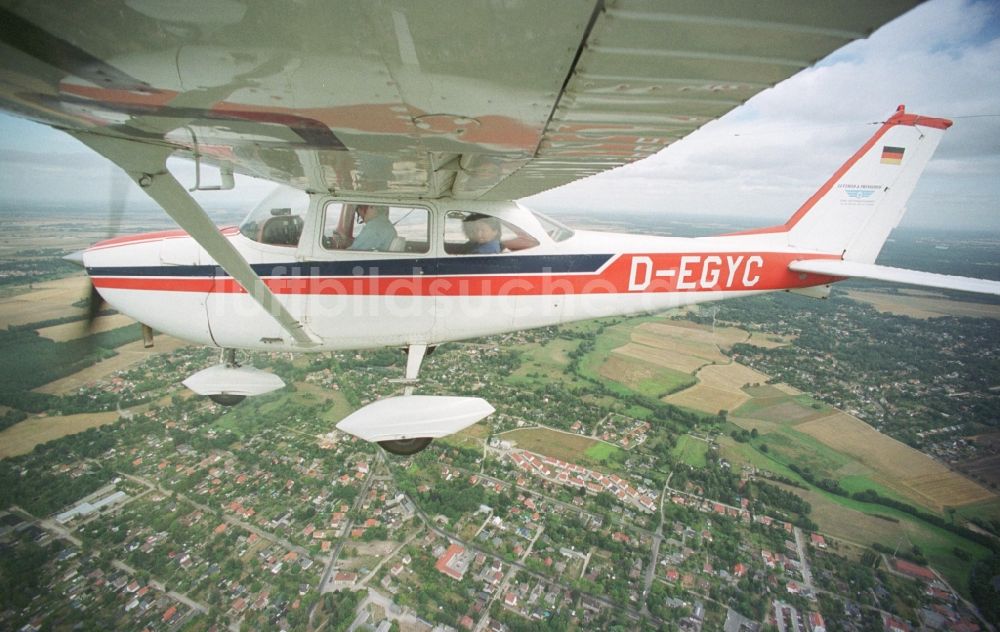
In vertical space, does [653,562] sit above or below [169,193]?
below

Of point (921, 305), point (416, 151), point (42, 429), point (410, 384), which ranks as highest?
point (416, 151)

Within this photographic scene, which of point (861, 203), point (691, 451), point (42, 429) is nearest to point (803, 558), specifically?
point (691, 451)

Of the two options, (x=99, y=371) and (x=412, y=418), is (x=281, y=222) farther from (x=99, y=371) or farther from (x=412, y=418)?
(x=99, y=371)

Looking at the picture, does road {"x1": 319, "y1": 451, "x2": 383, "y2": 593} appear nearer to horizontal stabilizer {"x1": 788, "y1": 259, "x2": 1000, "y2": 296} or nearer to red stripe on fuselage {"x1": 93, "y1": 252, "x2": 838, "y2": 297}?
red stripe on fuselage {"x1": 93, "y1": 252, "x2": 838, "y2": 297}

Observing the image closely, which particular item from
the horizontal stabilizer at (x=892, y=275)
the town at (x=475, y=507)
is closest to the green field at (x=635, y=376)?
the town at (x=475, y=507)

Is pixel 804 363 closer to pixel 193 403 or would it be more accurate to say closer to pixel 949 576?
pixel 949 576
